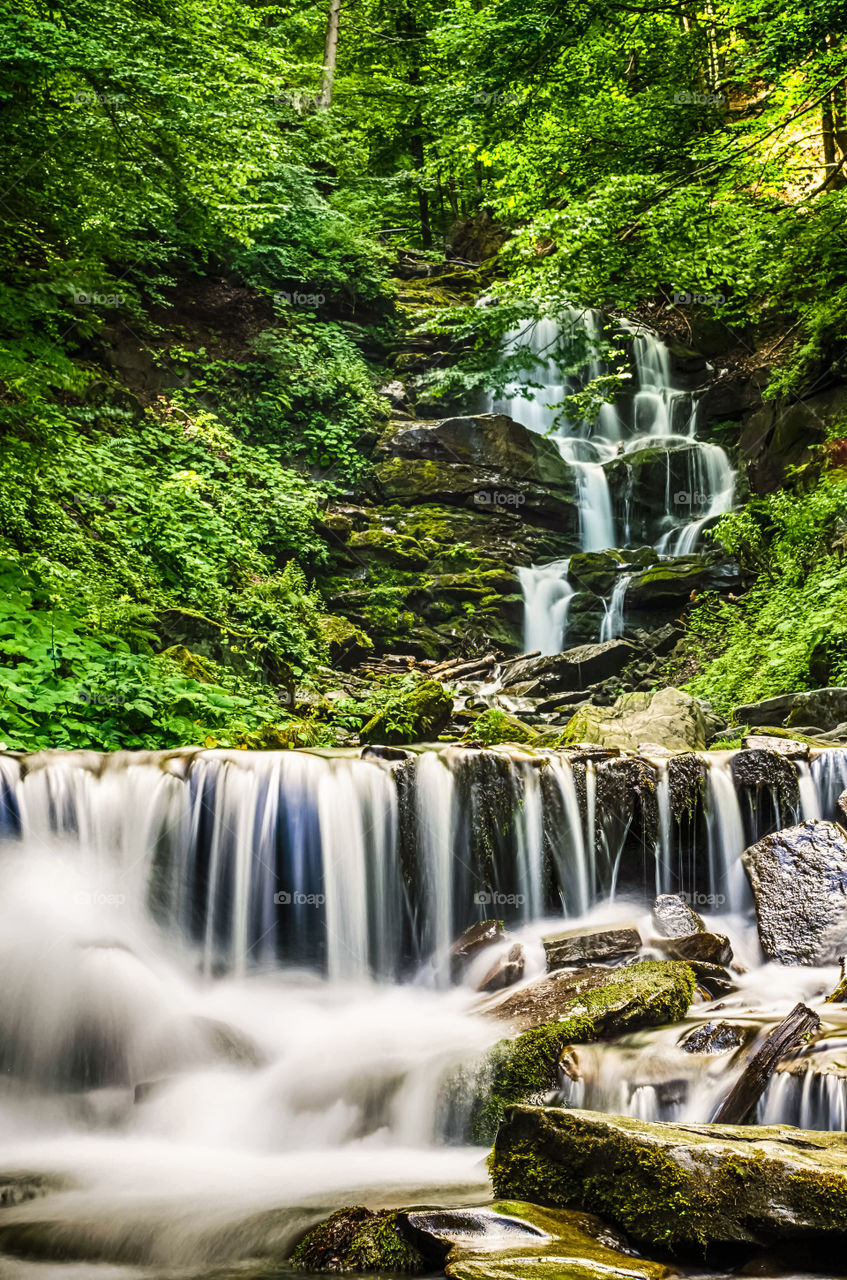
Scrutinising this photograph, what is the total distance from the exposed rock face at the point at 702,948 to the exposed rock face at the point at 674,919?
7 cm

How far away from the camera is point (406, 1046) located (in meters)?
4.80

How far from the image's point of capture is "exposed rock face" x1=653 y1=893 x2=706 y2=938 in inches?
216

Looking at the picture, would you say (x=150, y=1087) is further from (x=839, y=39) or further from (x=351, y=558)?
(x=839, y=39)

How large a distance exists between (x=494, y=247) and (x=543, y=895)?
57.4 ft

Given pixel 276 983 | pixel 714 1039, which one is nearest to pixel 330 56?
pixel 276 983

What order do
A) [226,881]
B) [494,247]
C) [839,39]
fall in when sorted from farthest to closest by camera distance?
[494,247] < [839,39] < [226,881]

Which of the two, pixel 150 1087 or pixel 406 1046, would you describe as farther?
pixel 406 1046

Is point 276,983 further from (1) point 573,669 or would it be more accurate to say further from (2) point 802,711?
(1) point 573,669

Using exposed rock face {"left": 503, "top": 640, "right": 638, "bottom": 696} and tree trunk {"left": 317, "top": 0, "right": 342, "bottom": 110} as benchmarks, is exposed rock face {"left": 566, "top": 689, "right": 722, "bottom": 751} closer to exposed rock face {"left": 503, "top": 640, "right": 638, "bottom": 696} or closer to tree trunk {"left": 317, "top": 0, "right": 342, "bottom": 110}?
exposed rock face {"left": 503, "top": 640, "right": 638, "bottom": 696}

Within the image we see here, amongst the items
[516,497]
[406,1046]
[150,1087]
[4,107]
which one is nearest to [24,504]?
[4,107]

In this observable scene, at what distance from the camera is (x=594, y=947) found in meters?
5.29

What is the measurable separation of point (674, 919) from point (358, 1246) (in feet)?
11.0

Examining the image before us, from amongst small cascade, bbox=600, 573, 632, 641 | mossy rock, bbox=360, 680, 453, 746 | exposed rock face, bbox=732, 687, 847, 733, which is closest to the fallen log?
exposed rock face, bbox=732, 687, 847, 733

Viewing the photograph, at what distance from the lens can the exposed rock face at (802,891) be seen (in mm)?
5215
